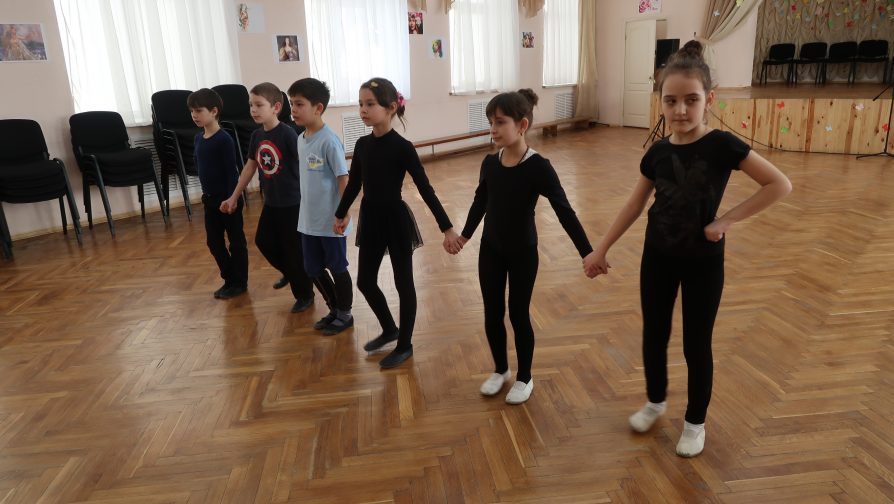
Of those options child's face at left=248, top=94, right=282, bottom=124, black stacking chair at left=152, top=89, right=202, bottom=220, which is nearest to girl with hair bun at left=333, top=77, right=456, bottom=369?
child's face at left=248, top=94, right=282, bottom=124

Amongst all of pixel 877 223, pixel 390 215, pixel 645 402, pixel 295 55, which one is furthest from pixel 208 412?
pixel 295 55

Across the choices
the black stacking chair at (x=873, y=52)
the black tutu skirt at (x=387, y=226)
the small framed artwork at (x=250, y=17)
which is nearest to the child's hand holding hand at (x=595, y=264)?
the black tutu skirt at (x=387, y=226)

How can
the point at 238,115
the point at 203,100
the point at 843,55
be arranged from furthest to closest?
the point at 843,55
the point at 238,115
the point at 203,100

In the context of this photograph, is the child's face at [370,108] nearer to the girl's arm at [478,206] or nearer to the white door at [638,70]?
the girl's arm at [478,206]

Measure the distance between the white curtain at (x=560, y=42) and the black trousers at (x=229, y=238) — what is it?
8347 mm

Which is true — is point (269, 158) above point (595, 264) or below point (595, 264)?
above

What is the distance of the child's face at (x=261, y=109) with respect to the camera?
2951 mm

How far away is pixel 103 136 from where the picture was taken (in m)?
5.38

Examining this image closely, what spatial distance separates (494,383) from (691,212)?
1.07 meters

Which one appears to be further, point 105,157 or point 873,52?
point 873,52

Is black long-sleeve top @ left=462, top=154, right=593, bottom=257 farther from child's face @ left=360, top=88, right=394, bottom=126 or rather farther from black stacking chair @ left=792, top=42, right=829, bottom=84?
black stacking chair @ left=792, top=42, right=829, bottom=84

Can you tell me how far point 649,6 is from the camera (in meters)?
10.8

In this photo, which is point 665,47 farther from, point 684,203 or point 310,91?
point 684,203

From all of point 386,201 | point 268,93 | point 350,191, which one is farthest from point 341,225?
point 268,93
